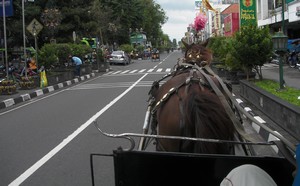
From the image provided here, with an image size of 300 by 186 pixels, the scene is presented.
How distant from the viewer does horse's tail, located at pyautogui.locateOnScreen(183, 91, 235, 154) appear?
11.1 ft

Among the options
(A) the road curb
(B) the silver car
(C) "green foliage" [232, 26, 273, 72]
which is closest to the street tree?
(C) "green foliage" [232, 26, 273, 72]

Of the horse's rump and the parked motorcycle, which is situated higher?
the parked motorcycle

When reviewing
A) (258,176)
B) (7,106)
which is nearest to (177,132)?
(258,176)

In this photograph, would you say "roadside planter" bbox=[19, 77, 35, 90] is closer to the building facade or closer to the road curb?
the road curb

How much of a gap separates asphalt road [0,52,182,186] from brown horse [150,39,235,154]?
6.44 feet

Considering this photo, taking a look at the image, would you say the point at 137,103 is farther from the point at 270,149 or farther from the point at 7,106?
the point at 270,149

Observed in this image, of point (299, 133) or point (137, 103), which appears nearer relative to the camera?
point (299, 133)

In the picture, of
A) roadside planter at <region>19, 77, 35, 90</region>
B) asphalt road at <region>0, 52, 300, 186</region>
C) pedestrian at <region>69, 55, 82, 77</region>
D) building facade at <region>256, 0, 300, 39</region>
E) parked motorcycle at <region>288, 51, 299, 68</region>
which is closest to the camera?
asphalt road at <region>0, 52, 300, 186</region>

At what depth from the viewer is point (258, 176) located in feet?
7.58

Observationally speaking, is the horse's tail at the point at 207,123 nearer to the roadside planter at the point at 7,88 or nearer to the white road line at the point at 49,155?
A: the white road line at the point at 49,155

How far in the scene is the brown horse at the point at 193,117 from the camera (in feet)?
11.1

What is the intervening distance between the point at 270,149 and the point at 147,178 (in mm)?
4514

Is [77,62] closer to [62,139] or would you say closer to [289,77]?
[289,77]

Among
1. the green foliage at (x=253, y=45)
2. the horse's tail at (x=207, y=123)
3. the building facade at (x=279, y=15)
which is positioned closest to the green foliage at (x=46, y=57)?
the green foliage at (x=253, y=45)
